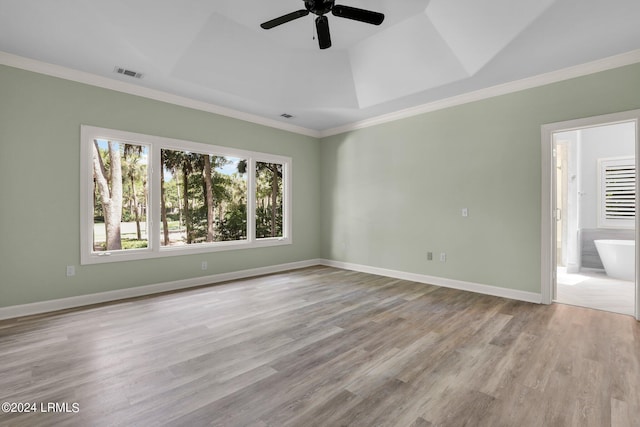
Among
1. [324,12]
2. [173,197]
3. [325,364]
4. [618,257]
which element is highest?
[324,12]

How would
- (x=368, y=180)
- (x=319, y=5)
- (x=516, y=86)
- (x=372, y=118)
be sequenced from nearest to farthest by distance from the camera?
(x=319, y=5), (x=516, y=86), (x=372, y=118), (x=368, y=180)

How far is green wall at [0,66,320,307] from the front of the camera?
330 centimetres

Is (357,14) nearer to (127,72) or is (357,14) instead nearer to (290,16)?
(290,16)

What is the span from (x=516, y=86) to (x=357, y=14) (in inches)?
102

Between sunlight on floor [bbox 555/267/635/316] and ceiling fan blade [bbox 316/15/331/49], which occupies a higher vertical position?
ceiling fan blade [bbox 316/15/331/49]

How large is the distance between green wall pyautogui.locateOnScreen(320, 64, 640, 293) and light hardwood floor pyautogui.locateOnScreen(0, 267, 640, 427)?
0.85m

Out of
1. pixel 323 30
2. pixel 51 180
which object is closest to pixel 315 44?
pixel 323 30

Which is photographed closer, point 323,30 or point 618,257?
point 323,30

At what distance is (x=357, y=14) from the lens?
104 inches

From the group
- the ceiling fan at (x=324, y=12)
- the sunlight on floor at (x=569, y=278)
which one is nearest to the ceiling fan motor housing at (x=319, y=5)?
the ceiling fan at (x=324, y=12)

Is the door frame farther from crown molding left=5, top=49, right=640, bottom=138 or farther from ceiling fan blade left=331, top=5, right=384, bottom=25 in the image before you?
ceiling fan blade left=331, top=5, right=384, bottom=25

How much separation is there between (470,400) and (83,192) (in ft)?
14.8

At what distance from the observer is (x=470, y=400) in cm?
186

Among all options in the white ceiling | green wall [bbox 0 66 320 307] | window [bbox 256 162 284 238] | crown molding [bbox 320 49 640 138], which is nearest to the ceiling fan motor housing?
the white ceiling
